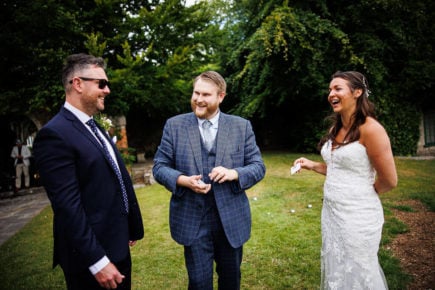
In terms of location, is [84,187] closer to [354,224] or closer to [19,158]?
[354,224]

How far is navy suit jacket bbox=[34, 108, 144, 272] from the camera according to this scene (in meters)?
1.82

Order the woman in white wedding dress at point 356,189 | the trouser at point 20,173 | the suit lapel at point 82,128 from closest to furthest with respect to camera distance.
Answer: the suit lapel at point 82,128 → the woman in white wedding dress at point 356,189 → the trouser at point 20,173

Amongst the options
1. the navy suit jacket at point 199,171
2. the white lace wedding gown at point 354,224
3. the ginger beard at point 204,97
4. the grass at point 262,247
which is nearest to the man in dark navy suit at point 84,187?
the navy suit jacket at point 199,171

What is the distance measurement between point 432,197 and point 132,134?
16.0 metres

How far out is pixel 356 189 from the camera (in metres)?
2.52

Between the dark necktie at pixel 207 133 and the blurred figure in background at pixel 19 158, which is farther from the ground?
the dark necktie at pixel 207 133

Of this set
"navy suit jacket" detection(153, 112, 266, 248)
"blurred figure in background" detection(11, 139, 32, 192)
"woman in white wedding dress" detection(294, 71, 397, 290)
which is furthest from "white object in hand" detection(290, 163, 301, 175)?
"blurred figure in background" detection(11, 139, 32, 192)

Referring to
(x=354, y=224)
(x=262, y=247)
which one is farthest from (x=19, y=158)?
(x=354, y=224)

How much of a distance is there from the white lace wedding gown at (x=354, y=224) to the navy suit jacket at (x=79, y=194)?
1877 millimetres

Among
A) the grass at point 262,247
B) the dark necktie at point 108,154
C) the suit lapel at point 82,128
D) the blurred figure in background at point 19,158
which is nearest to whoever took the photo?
the suit lapel at point 82,128

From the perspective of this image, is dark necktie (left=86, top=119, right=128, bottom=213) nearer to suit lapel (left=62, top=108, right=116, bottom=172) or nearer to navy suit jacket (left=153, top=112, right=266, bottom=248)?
suit lapel (left=62, top=108, right=116, bottom=172)

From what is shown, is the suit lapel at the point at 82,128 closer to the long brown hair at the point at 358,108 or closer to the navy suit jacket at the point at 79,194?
the navy suit jacket at the point at 79,194

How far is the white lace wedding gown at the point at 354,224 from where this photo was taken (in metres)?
2.46

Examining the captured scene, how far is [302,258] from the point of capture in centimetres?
423
